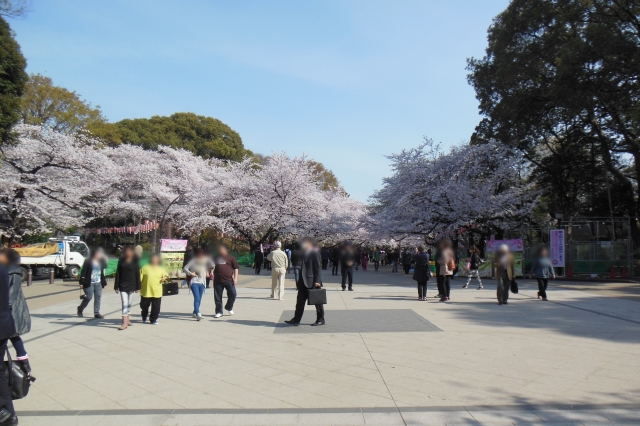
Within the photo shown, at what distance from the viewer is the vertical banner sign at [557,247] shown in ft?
72.3

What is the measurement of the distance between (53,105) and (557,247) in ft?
120

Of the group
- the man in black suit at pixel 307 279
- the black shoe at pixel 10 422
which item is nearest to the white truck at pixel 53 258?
the man in black suit at pixel 307 279

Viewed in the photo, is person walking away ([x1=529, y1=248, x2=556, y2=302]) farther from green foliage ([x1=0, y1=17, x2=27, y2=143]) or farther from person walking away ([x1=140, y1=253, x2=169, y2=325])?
green foliage ([x1=0, y1=17, x2=27, y2=143])

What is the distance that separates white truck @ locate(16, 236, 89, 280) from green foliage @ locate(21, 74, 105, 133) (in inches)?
625

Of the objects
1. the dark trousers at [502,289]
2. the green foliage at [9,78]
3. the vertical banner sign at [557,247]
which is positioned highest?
the green foliage at [9,78]

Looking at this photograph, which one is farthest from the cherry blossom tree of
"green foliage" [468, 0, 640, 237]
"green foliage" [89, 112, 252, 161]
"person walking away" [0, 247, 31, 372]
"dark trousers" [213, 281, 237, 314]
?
"green foliage" [89, 112, 252, 161]

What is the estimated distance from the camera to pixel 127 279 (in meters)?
9.48

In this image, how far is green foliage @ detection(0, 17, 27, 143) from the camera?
61.7 ft

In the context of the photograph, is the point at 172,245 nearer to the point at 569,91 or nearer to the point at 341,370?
the point at 341,370

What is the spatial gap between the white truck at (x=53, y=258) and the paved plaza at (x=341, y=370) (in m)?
14.1

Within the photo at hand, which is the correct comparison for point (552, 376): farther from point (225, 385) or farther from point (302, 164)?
point (302, 164)

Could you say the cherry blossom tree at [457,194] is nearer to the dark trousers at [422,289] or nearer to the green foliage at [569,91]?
the green foliage at [569,91]

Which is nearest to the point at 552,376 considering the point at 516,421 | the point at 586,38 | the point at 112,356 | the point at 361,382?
the point at 516,421

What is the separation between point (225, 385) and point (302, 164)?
33.1 meters
